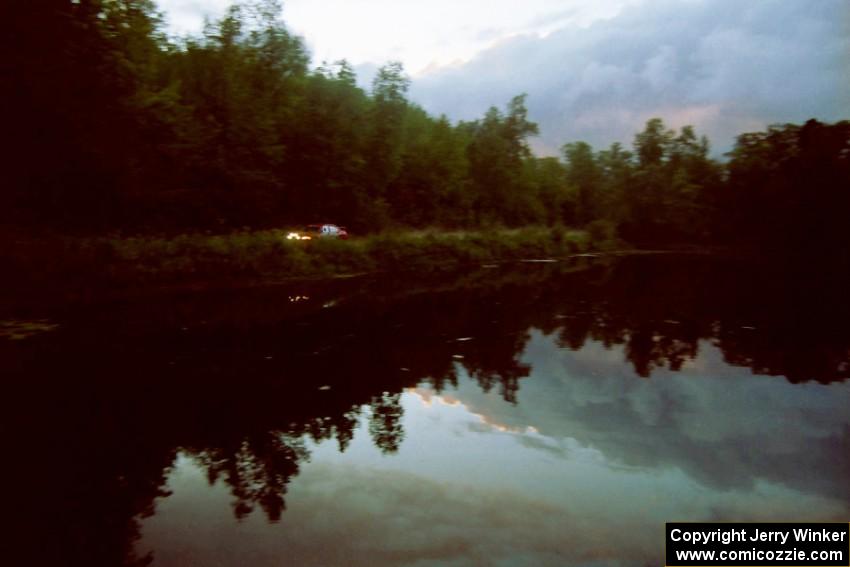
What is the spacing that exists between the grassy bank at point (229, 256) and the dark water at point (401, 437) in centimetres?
312

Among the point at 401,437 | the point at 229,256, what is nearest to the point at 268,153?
the point at 229,256

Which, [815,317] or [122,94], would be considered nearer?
[815,317]

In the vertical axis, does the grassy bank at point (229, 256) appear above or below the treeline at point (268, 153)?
below

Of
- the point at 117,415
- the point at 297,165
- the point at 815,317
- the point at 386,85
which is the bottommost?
the point at 815,317

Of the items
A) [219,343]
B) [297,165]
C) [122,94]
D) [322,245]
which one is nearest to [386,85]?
[297,165]

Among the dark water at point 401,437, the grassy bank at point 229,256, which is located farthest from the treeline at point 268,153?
the dark water at point 401,437

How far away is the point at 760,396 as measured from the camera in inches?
413

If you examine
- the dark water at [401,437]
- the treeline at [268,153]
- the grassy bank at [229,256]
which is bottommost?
the dark water at [401,437]

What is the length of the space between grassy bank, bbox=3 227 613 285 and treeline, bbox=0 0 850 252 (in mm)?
3299

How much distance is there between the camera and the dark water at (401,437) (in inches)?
216

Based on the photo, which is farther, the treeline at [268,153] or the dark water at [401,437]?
the treeline at [268,153]

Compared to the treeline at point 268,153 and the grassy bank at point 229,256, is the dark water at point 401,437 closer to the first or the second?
the grassy bank at point 229,256

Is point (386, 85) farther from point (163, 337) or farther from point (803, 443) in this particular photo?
point (803, 443)

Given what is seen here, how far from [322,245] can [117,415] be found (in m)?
23.1
